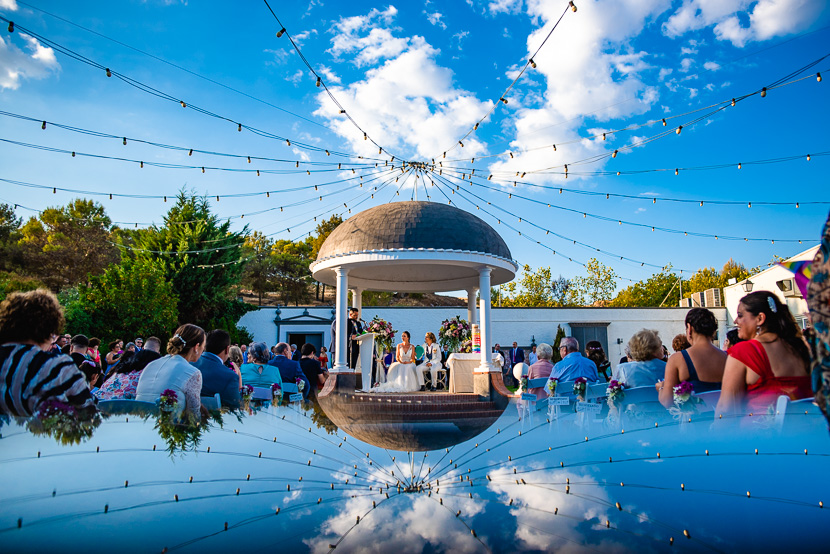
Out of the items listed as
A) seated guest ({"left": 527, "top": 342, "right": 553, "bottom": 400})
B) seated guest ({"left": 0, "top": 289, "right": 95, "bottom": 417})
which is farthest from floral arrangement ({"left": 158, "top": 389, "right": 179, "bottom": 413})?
seated guest ({"left": 527, "top": 342, "right": 553, "bottom": 400})

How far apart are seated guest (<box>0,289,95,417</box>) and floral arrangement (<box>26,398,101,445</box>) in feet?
0.12

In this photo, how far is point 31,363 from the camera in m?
2.89

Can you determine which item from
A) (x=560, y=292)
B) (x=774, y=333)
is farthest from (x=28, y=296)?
(x=560, y=292)

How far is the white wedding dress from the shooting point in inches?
492

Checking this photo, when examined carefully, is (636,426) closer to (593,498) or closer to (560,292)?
(593,498)

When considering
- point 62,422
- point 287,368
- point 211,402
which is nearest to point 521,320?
point 287,368

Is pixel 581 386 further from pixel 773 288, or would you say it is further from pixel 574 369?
pixel 773 288

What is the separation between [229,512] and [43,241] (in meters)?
42.1

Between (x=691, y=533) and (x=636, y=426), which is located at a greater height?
(x=636, y=426)

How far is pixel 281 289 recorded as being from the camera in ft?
149

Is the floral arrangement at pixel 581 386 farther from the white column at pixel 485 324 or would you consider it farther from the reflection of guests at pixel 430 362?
the reflection of guests at pixel 430 362

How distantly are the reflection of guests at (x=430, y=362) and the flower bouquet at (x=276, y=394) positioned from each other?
6.65 metres

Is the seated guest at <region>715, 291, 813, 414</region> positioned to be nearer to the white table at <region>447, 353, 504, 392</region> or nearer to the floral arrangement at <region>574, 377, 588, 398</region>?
the floral arrangement at <region>574, 377, 588, 398</region>

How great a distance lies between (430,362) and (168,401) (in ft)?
31.6
